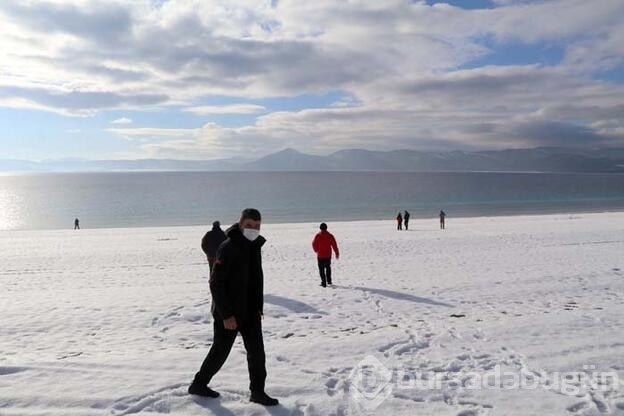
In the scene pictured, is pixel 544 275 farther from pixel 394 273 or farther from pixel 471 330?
pixel 471 330

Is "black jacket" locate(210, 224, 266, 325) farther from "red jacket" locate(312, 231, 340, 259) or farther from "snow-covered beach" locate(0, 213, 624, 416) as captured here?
"red jacket" locate(312, 231, 340, 259)

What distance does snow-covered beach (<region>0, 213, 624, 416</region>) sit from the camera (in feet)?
15.1

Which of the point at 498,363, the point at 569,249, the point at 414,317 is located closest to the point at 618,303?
the point at 414,317

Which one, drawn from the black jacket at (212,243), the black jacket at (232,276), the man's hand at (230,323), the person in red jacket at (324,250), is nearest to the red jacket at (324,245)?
the person in red jacket at (324,250)

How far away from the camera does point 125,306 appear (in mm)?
9742

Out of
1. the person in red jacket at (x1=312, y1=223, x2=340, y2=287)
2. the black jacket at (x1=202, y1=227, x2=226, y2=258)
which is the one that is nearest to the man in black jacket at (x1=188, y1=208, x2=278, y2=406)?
the black jacket at (x1=202, y1=227, x2=226, y2=258)

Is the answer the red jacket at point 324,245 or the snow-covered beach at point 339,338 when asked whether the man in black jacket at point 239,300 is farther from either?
the red jacket at point 324,245

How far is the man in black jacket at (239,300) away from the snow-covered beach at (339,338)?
255 mm

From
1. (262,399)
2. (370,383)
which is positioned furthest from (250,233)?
(370,383)

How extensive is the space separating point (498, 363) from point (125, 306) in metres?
7.60

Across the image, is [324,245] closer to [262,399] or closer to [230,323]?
[262,399]

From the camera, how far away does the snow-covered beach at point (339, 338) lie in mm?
4602

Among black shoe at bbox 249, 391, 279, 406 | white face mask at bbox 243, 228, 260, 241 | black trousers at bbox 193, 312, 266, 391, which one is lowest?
black shoe at bbox 249, 391, 279, 406

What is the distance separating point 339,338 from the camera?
7070 mm
